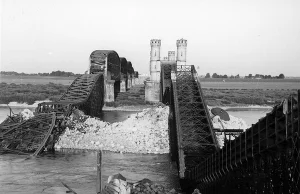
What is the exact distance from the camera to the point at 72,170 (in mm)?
23062

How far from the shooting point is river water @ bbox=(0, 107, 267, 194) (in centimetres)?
1950

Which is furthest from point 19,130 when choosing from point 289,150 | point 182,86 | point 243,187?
point 289,150

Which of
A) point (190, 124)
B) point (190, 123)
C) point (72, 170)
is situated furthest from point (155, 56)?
point (72, 170)

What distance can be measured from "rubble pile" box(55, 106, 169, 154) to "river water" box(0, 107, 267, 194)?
1.27m

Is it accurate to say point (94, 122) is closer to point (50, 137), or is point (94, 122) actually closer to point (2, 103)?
point (50, 137)

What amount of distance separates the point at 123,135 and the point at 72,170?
8862mm

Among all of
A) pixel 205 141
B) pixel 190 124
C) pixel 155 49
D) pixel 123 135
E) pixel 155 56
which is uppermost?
pixel 155 49

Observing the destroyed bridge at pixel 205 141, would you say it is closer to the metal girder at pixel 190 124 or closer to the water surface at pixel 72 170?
the metal girder at pixel 190 124

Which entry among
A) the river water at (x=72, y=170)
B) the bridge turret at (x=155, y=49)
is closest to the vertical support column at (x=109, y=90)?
the bridge turret at (x=155, y=49)

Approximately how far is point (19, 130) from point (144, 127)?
1023 cm

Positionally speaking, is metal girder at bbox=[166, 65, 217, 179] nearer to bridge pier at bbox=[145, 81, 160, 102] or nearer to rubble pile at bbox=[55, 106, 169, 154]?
rubble pile at bbox=[55, 106, 169, 154]

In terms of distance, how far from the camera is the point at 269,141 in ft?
33.9

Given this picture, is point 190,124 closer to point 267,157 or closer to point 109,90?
point 267,157

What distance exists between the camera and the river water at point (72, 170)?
19500 mm
